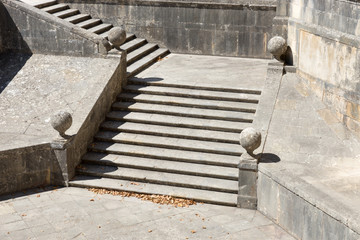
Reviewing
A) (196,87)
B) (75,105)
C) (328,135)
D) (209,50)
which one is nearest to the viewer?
(328,135)

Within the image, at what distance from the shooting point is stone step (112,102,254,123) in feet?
42.1

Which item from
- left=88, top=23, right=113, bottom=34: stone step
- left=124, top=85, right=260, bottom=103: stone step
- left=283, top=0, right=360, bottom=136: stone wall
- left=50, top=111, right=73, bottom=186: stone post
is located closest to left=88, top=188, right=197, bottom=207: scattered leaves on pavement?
left=50, top=111, right=73, bottom=186: stone post

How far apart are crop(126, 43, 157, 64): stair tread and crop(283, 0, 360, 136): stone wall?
4080 mm

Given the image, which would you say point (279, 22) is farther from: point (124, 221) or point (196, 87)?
point (124, 221)

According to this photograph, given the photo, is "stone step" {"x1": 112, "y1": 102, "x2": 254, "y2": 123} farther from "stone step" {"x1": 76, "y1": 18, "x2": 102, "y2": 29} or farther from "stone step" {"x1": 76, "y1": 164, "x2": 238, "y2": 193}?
"stone step" {"x1": 76, "y1": 18, "x2": 102, "y2": 29}

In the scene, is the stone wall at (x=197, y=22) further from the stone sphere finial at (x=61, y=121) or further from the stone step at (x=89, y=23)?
the stone sphere finial at (x=61, y=121)

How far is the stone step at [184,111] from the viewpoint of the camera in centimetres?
1284

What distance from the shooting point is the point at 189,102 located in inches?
527

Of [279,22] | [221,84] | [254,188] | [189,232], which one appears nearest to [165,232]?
[189,232]

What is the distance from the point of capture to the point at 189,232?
10062mm

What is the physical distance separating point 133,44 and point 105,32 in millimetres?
983

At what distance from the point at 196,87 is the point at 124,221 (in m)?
4.50

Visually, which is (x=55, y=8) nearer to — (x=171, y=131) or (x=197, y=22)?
(x=197, y=22)

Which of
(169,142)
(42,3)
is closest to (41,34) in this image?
(42,3)
